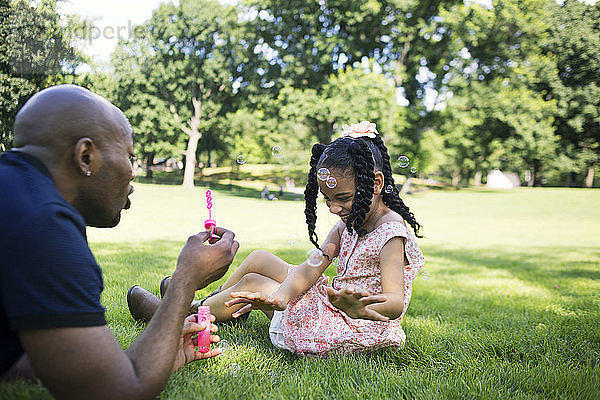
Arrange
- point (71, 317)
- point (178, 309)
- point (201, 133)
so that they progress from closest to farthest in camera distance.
Result: point (71, 317) < point (178, 309) < point (201, 133)

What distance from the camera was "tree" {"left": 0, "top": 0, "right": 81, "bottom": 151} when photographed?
12320 mm

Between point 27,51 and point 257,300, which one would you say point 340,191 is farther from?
point 27,51

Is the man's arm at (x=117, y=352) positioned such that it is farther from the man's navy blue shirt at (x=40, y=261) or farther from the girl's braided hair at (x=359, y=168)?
the girl's braided hair at (x=359, y=168)

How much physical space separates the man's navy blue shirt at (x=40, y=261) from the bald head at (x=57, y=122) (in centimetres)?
12

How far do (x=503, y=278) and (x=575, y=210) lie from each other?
20.2 meters

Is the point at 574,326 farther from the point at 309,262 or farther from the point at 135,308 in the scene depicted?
the point at 135,308

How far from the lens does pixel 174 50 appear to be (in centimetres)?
2800

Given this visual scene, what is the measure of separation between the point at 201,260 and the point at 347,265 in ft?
4.14

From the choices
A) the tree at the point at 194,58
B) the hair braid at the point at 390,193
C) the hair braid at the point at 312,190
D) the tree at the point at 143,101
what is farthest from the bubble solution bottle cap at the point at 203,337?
the tree at the point at 194,58

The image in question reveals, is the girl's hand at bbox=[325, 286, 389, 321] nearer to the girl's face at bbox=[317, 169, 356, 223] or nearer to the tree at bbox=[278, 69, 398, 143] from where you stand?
the girl's face at bbox=[317, 169, 356, 223]

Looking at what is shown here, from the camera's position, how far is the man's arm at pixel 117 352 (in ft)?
4.38

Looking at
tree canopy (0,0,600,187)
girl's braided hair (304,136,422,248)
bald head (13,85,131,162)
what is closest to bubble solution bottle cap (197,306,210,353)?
girl's braided hair (304,136,422,248)

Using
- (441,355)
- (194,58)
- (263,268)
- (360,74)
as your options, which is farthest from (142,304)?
(194,58)

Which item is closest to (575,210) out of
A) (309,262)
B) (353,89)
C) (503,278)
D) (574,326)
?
(353,89)
